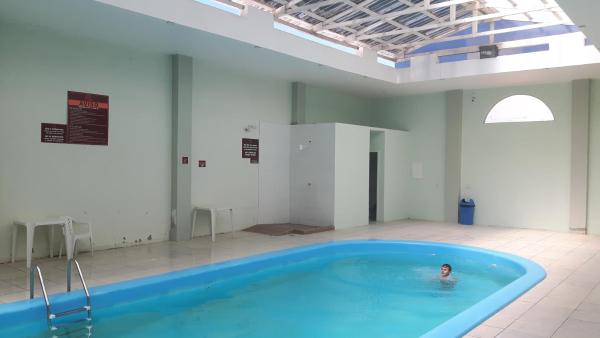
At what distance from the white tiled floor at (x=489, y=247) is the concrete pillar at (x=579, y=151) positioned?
58 cm

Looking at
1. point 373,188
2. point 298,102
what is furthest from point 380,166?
point 298,102

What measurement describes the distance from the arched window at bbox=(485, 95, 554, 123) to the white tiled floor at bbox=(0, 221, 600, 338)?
8.27 ft

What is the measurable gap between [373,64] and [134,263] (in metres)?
6.18

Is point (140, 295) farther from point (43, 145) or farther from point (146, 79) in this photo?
point (146, 79)

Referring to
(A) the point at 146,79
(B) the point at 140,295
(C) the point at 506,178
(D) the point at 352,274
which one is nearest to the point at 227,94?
(A) the point at 146,79

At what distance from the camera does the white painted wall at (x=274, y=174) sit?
32.4 feet

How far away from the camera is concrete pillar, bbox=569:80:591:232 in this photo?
9.49 meters

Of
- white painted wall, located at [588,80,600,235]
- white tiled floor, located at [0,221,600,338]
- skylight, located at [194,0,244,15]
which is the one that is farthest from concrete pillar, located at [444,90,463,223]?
skylight, located at [194,0,244,15]

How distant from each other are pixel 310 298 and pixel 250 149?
438cm

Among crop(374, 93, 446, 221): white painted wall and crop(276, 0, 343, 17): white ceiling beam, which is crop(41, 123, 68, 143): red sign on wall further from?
crop(374, 93, 446, 221): white painted wall

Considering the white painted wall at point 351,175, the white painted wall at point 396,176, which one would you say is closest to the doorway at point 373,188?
the white painted wall at point 396,176

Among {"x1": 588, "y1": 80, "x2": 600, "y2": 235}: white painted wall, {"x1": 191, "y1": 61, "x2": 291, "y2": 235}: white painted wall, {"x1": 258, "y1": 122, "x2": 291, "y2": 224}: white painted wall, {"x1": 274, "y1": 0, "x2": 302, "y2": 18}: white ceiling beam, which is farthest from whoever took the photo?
{"x1": 258, "y1": 122, "x2": 291, "y2": 224}: white painted wall

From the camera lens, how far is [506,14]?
307 inches

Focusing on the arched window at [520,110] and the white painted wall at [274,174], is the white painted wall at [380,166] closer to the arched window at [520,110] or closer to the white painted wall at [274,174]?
the white painted wall at [274,174]
